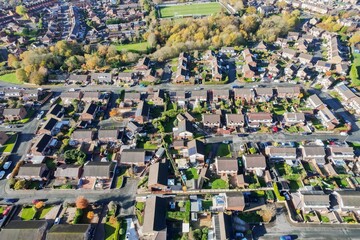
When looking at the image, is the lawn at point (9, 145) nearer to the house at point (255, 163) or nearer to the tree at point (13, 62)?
the tree at point (13, 62)

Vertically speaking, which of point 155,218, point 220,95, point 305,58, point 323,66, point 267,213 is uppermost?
point 305,58

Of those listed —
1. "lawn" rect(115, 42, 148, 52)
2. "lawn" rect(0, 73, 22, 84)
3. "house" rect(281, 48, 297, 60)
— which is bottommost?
"lawn" rect(0, 73, 22, 84)

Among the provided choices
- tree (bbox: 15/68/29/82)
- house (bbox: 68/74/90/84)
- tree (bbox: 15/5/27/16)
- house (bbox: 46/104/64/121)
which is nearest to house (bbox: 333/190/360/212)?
house (bbox: 46/104/64/121)

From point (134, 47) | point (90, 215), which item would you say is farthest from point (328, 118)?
point (134, 47)

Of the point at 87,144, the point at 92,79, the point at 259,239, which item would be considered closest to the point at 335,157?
the point at 259,239

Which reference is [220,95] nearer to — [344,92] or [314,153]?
[314,153]

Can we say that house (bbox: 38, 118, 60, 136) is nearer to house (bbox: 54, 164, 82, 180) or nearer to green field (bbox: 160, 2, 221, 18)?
house (bbox: 54, 164, 82, 180)

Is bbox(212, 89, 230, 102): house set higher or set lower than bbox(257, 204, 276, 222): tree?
higher
